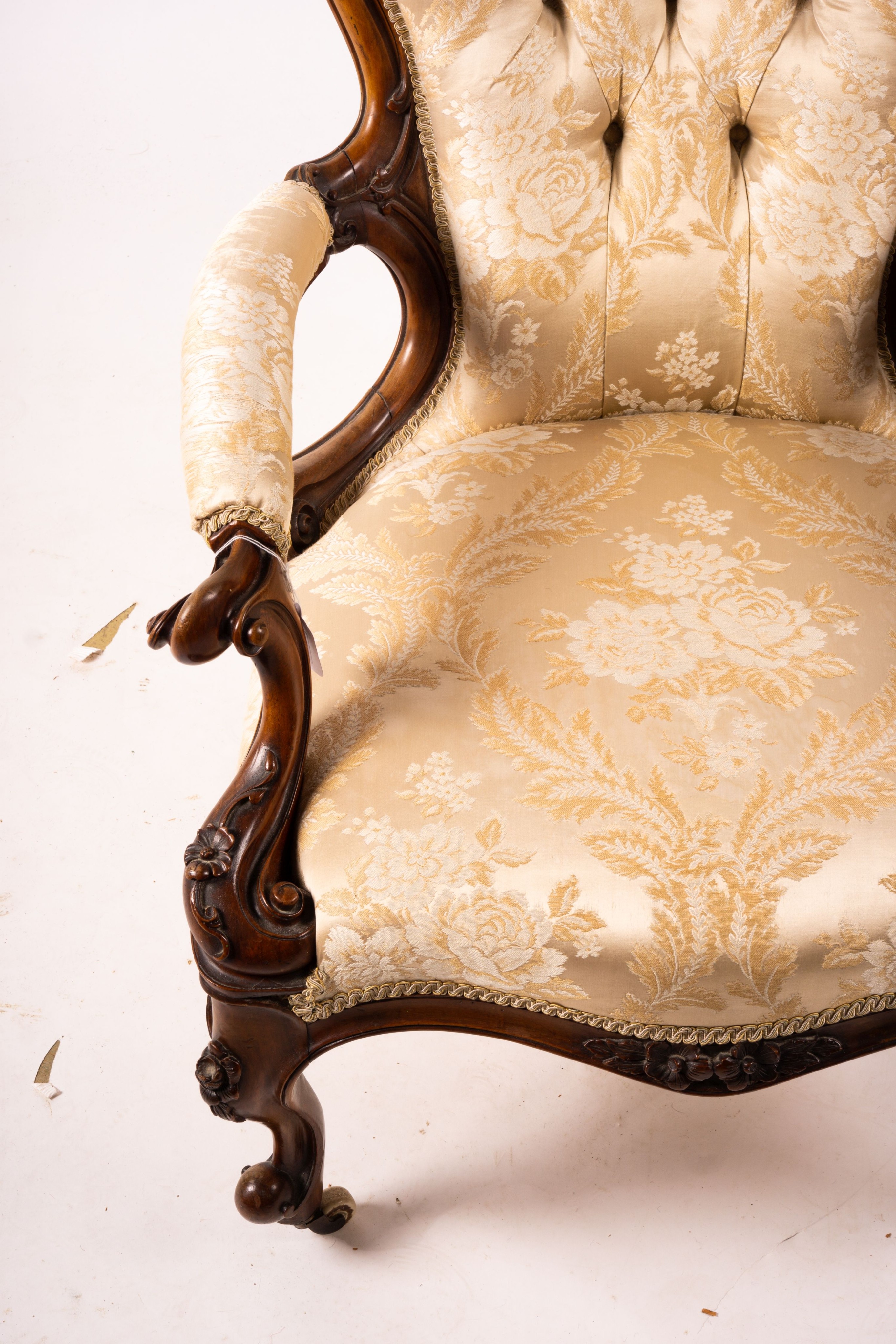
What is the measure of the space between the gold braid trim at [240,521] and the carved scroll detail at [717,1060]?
0.36 metres

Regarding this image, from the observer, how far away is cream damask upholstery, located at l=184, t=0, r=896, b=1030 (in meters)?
0.67

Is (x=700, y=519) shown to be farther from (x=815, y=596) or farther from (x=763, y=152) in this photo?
(x=763, y=152)

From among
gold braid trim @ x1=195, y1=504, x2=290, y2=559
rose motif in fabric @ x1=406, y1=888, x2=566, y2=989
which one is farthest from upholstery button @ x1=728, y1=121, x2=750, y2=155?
rose motif in fabric @ x1=406, y1=888, x2=566, y2=989

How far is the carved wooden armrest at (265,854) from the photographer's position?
0.69 meters

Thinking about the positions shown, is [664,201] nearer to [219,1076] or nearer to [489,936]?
[489,936]

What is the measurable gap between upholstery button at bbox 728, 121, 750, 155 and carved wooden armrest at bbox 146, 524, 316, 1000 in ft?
1.64

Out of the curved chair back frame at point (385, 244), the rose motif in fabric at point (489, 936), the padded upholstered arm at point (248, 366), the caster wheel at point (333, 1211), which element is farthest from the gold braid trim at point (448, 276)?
the caster wheel at point (333, 1211)

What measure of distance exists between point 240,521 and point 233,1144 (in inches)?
22.8

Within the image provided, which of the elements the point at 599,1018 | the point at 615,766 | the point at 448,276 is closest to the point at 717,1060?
the point at 599,1018

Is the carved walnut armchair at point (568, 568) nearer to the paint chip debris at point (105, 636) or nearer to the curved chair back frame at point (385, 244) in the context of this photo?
the curved chair back frame at point (385, 244)

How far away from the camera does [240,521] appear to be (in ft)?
2.17

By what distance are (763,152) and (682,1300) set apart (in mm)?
845

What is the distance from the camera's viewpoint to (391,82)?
87 centimetres

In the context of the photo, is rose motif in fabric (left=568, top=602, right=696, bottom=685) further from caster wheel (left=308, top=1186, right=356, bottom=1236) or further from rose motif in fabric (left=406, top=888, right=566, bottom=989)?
caster wheel (left=308, top=1186, right=356, bottom=1236)
